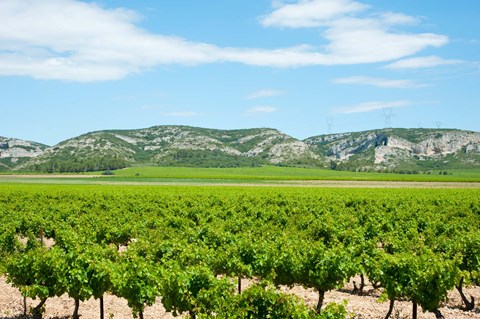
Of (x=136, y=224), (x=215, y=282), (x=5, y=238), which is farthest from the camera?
(x=136, y=224)

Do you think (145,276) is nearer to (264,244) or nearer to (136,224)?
(264,244)

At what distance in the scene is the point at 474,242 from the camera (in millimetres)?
18188

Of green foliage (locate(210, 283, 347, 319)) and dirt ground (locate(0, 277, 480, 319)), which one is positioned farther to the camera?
dirt ground (locate(0, 277, 480, 319))

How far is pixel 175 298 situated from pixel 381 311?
341 inches

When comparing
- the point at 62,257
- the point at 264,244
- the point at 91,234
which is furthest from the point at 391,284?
the point at 91,234

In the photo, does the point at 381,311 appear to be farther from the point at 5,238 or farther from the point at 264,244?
the point at 5,238

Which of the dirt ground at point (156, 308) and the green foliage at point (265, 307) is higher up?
the green foliage at point (265, 307)

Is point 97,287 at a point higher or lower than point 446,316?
higher

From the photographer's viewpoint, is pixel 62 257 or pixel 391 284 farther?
pixel 62 257

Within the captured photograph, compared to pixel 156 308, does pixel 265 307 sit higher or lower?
higher

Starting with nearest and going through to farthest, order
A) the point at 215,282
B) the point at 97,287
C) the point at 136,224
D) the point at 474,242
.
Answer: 1. the point at 215,282
2. the point at 97,287
3. the point at 474,242
4. the point at 136,224

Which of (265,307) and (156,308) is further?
(156,308)

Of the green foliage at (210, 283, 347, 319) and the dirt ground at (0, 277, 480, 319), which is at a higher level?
the green foliage at (210, 283, 347, 319)

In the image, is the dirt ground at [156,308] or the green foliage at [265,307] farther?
the dirt ground at [156,308]
